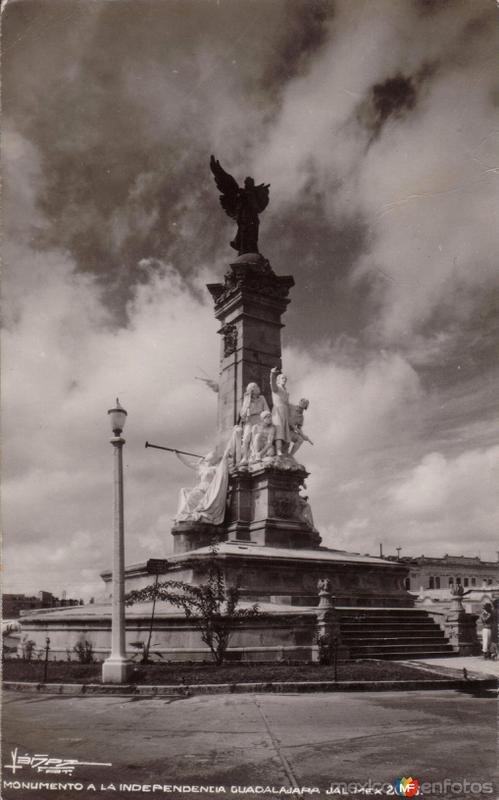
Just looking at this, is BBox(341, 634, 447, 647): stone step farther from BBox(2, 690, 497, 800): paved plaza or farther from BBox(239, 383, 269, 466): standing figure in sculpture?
BBox(239, 383, 269, 466): standing figure in sculpture

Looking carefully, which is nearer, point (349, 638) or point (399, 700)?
point (399, 700)

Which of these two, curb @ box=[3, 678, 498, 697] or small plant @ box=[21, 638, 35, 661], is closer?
curb @ box=[3, 678, 498, 697]

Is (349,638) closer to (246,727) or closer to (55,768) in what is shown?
(246,727)

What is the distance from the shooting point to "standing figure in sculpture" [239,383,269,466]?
70.5ft

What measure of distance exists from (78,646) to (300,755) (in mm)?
9795

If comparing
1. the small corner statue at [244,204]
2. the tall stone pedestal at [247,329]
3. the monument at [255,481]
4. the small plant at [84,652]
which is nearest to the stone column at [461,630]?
the monument at [255,481]

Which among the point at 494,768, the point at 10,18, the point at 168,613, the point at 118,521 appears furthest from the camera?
the point at 168,613

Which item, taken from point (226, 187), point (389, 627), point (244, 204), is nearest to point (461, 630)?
point (389, 627)

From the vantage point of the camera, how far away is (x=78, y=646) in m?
15.1

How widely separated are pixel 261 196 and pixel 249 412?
8359mm

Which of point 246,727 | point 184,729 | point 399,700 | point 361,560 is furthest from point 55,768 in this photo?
point 361,560

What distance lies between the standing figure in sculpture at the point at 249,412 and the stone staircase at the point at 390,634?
654 centimetres

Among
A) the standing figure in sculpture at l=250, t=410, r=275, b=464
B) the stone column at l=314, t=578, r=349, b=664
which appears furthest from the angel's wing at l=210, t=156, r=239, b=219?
the stone column at l=314, t=578, r=349, b=664

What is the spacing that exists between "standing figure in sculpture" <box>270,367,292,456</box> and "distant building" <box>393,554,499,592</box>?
60.4 feet
